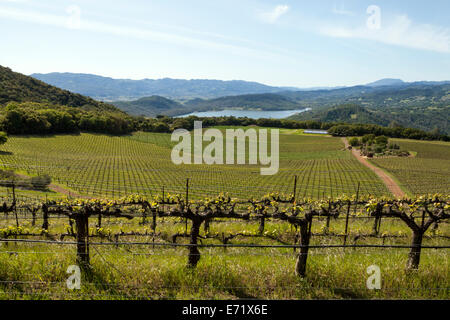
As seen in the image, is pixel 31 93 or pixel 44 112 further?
pixel 31 93

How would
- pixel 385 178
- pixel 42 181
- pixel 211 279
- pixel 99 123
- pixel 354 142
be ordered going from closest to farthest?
pixel 211 279 < pixel 42 181 < pixel 385 178 < pixel 99 123 < pixel 354 142

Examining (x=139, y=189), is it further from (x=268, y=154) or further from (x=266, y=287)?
(x=268, y=154)

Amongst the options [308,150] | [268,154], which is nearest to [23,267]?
[268,154]

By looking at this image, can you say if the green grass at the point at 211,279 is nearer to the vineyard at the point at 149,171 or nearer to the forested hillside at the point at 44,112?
the vineyard at the point at 149,171


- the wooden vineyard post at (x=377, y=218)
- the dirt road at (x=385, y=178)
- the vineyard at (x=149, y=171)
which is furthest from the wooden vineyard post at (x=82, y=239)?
the dirt road at (x=385, y=178)

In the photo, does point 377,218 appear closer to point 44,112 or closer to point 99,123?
point 44,112

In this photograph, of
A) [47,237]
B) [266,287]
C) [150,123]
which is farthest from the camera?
[150,123]

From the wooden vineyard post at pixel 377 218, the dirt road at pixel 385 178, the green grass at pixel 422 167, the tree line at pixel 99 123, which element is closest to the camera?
the wooden vineyard post at pixel 377 218

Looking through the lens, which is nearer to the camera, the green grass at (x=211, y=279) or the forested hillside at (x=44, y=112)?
the green grass at (x=211, y=279)

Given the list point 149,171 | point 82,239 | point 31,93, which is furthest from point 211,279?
point 31,93

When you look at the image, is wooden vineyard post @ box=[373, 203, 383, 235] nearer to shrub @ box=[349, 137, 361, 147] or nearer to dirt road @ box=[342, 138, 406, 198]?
dirt road @ box=[342, 138, 406, 198]

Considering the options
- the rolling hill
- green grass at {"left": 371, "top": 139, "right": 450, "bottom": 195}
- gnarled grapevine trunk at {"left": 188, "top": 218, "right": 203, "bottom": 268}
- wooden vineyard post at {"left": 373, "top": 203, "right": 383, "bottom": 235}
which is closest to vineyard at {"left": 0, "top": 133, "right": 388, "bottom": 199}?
green grass at {"left": 371, "top": 139, "right": 450, "bottom": 195}

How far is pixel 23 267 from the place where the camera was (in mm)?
5445

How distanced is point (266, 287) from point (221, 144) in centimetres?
10213
